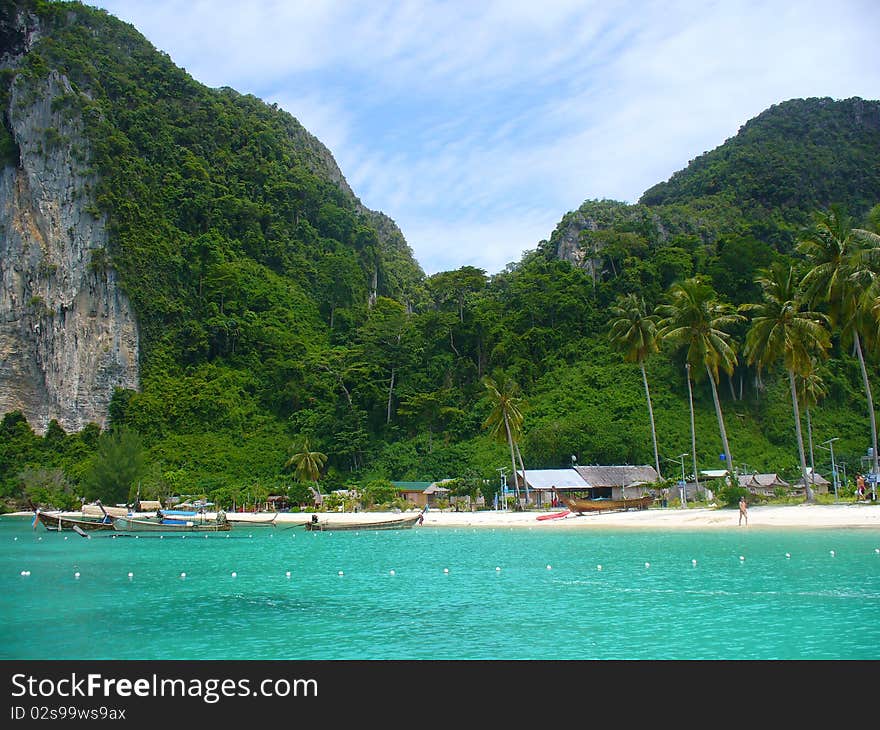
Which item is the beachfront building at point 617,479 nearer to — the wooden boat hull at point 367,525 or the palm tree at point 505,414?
the palm tree at point 505,414

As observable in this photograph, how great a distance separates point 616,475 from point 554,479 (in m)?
5.24

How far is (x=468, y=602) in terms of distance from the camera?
60.7ft

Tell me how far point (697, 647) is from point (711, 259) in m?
67.5

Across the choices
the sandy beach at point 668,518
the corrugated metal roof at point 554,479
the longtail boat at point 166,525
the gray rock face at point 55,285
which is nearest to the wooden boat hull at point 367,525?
the sandy beach at point 668,518

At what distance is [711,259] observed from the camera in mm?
74625

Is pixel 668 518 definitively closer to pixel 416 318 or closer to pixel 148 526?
pixel 148 526

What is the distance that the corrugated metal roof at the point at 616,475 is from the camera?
193 ft

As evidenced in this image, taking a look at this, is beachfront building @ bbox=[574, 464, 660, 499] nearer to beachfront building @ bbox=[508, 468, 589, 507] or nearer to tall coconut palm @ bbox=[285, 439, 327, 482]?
beachfront building @ bbox=[508, 468, 589, 507]

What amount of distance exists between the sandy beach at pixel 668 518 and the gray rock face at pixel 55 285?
32.6m

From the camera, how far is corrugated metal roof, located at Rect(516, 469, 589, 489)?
5831 centimetres

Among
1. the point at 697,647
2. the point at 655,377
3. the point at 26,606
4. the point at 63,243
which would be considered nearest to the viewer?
the point at 697,647

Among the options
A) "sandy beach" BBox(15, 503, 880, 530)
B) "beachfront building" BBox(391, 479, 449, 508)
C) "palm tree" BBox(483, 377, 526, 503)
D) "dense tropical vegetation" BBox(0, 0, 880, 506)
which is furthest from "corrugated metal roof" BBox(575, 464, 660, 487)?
"beachfront building" BBox(391, 479, 449, 508)
